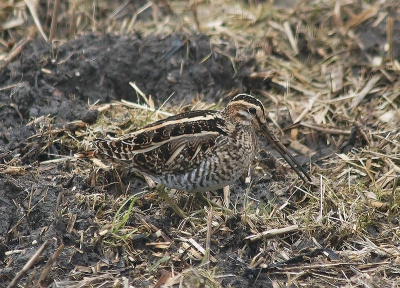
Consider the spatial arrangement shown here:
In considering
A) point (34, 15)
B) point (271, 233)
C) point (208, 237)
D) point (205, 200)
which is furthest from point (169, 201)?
point (34, 15)

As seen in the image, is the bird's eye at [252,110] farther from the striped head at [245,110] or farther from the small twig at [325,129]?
the small twig at [325,129]

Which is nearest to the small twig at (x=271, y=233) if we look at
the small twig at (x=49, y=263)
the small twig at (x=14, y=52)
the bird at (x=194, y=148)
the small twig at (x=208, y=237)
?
the small twig at (x=208, y=237)

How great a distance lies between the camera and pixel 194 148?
5.01 metres

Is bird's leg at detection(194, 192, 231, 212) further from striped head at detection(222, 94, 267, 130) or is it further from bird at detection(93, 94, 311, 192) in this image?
striped head at detection(222, 94, 267, 130)

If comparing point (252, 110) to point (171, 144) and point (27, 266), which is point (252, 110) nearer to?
point (171, 144)

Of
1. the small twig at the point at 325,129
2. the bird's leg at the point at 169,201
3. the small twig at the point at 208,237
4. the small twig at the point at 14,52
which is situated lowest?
the small twig at the point at 325,129

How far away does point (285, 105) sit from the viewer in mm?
6438

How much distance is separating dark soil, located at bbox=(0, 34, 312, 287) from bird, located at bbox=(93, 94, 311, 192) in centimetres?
28

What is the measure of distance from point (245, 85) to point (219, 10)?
1.49 meters

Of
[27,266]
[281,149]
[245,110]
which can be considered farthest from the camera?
[281,149]

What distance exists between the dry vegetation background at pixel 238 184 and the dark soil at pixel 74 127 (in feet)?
0.04

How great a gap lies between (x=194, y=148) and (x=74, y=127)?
127cm

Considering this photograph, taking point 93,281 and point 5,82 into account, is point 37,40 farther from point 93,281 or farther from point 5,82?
point 93,281

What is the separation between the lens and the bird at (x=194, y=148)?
498cm
